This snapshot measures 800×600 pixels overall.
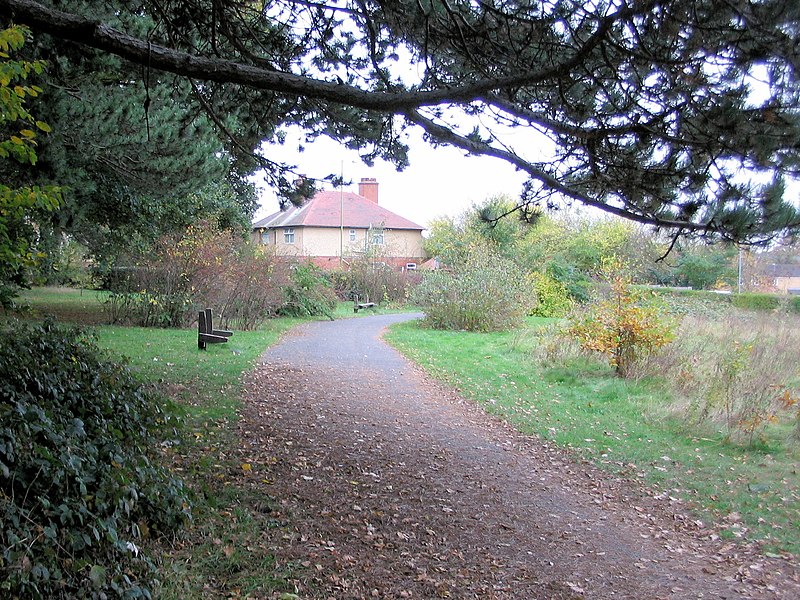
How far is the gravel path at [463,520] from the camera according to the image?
3850 millimetres

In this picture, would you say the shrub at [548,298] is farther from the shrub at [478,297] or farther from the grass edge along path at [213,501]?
the grass edge along path at [213,501]

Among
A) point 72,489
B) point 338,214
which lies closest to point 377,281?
point 338,214

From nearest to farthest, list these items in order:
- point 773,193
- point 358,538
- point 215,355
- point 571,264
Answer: point 358,538 < point 773,193 < point 215,355 < point 571,264

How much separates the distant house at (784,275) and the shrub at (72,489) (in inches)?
961

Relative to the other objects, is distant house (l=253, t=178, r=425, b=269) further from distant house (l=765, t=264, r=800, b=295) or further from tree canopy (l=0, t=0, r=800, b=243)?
tree canopy (l=0, t=0, r=800, b=243)

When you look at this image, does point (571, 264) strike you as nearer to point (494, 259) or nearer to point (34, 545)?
point (494, 259)

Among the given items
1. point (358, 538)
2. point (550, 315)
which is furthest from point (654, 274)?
point (358, 538)

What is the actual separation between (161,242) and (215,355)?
5.04 metres

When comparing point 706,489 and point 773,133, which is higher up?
point 773,133

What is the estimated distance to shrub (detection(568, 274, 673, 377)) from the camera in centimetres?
1030

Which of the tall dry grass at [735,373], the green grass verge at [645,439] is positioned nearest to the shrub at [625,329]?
the tall dry grass at [735,373]

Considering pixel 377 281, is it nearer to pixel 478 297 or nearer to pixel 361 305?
pixel 361 305

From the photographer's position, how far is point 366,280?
29.0 metres

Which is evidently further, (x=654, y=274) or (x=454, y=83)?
(x=654, y=274)
